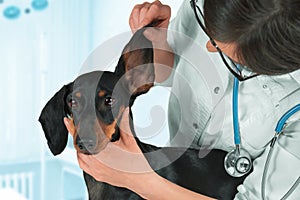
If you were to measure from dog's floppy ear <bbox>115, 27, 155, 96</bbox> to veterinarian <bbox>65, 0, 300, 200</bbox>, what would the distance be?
4 cm

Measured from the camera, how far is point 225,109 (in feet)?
3.87

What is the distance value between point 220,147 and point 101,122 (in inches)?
10.6

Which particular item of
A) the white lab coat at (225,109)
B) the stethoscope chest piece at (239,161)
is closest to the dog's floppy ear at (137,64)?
the white lab coat at (225,109)

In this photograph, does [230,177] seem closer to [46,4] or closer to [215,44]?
[215,44]

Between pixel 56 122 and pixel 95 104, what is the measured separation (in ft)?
0.30

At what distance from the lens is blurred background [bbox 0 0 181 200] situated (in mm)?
3059

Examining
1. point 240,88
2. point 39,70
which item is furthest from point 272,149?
point 39,70

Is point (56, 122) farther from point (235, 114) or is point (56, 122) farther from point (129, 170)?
point (235, 114)

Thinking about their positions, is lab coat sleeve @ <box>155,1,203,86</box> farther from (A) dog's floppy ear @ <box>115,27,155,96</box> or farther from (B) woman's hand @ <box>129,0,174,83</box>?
(A) dog's floppy ear @ <box>115,27,155,96</box>

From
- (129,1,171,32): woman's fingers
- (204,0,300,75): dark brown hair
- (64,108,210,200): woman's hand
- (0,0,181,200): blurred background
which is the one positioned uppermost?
(204,0,300,75): dark brown hair

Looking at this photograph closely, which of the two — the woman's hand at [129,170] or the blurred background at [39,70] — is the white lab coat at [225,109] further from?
the blurred background at [39,70]

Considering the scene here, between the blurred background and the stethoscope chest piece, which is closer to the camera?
the stethoscope chest piece

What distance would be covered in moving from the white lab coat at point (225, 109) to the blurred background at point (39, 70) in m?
1.71

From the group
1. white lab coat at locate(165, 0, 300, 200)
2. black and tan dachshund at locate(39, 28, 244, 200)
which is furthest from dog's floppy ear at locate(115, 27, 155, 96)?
white lab coat at locate(165, 0, 300, 200)
